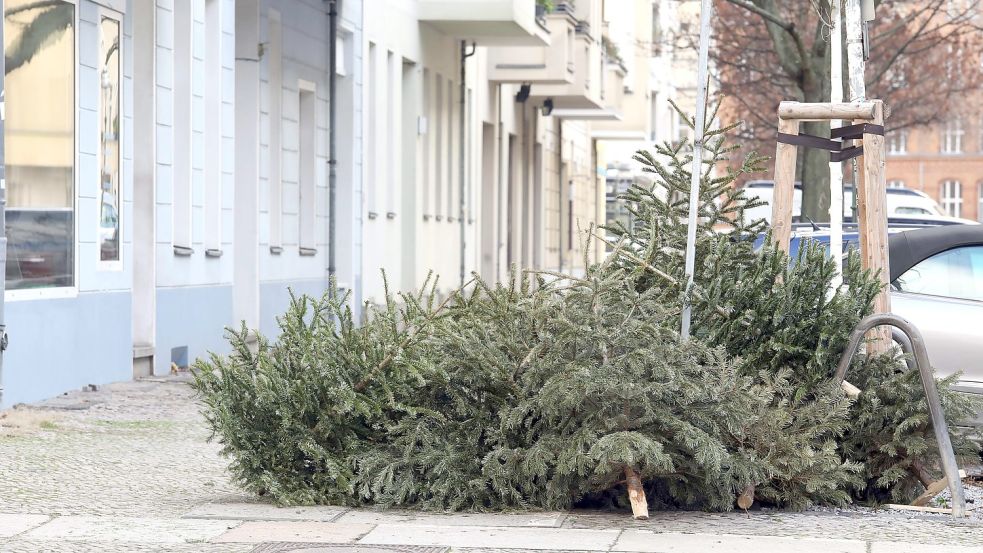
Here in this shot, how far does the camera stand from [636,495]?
7.35 metres

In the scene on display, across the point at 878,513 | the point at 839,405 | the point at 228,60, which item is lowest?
the point at 878,513

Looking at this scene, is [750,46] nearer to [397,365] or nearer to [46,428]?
[46,428]

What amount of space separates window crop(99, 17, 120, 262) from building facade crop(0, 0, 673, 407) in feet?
0.08

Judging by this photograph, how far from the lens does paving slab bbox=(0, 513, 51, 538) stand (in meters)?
7.03

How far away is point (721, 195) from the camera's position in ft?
28.3

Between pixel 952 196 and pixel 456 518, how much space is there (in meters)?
114

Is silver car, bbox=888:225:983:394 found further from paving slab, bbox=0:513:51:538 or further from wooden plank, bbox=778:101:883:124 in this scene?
paving slab, bbox=0:513:51:538

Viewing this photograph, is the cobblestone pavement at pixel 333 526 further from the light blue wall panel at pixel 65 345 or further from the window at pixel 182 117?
the window at pixel 182 117

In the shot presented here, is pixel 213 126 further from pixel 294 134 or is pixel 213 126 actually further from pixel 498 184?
pixel 498 184

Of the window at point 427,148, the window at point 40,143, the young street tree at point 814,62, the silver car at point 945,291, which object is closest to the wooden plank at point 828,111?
the silver car at point 945,291

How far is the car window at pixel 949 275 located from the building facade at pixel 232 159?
185 cm

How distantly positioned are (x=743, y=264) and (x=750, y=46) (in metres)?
32.7

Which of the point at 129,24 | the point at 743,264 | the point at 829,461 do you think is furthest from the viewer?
the point at 129,24

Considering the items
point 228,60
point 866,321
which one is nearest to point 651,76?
point 228,60
